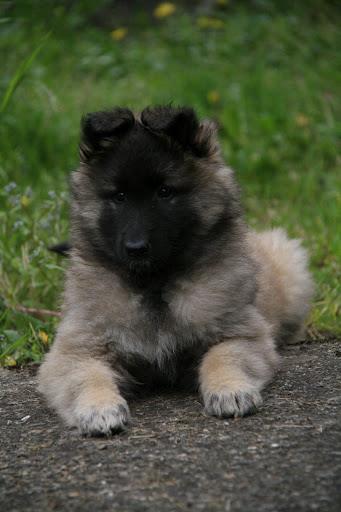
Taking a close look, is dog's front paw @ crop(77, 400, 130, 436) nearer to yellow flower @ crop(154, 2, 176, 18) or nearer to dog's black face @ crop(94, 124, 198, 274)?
dog's black face @ crop(94, 124, 198, 274)

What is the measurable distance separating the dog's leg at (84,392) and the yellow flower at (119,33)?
7117 mm

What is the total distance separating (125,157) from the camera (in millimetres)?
3797

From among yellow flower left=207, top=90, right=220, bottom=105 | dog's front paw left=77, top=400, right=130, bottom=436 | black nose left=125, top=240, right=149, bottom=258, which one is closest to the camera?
dog's front paw left=77, top=400, right=130, bottom=436

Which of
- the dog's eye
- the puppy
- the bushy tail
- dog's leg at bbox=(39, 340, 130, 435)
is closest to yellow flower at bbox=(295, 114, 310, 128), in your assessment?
the bushy tail

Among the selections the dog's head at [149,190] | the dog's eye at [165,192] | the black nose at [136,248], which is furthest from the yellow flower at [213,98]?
the black nose at [136,248]

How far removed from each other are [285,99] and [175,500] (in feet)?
20.9

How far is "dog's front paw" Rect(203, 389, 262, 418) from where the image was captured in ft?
11.3

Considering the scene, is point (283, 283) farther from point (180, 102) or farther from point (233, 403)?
point (180, 102)

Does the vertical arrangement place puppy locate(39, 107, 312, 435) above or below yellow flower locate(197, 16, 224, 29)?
above

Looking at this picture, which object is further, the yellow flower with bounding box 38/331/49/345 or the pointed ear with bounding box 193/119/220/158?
the yellow flower with bounding box 38/331/49/345

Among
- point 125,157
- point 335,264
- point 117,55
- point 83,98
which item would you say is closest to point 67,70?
point 117,55

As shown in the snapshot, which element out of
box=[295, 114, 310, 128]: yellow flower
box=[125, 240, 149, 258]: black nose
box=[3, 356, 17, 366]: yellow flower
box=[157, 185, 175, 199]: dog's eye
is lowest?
box=[295, 114, 310, 128]: yellow flower

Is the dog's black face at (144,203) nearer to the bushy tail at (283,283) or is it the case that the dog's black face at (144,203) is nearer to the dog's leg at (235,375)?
the dog's leg at (235,375)

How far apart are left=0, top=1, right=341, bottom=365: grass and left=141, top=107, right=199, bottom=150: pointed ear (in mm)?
1479
